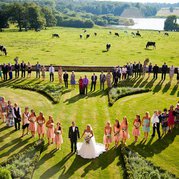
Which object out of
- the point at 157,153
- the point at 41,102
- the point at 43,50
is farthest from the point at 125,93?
the point at 43,50

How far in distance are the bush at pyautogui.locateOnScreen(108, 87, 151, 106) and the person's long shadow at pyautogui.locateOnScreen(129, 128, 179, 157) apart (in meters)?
7.43

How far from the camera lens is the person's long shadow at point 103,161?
15898 millimetres

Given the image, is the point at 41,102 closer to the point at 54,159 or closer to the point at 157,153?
the point at 54,159

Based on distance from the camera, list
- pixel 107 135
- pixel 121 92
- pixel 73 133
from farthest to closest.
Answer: pixel 121 92 < pixel 107 135 < pixel 73 133

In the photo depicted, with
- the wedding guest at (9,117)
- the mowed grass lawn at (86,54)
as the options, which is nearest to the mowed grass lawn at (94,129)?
the wedding guest at (9,117)

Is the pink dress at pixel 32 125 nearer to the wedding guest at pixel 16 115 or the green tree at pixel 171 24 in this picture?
the wedding guest at pixel 16 115

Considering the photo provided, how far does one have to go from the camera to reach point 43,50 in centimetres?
5175

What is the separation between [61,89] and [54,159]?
12.8m

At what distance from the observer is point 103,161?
54.5 ft

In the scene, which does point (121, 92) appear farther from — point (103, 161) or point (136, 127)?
Answer: point (103, 161)

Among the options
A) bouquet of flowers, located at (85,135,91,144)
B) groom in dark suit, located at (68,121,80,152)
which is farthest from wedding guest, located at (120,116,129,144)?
groom in dark suit, located at (68,121,80,152)

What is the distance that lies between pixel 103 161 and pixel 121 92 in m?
12.3

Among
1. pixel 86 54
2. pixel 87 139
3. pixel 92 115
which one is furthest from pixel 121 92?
pixel 86 54

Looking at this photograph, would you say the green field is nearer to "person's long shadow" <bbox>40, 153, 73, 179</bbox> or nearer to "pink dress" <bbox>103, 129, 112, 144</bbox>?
"person's long shadow" <bbox>40, 153, 73, 179</bbox>
